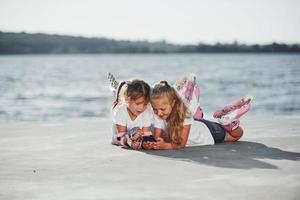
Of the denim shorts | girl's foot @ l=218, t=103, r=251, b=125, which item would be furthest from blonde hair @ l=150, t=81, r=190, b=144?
girl's foot @ l=218, t=103, r=251, b=125

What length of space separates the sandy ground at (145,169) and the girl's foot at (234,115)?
294 millimetres

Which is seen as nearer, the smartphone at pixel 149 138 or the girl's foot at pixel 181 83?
the smartphone at pixel 149 138

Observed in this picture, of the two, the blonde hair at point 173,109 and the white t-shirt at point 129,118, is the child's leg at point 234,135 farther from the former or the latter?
the white t-shirt at point 129,118

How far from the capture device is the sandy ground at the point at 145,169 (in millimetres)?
3721

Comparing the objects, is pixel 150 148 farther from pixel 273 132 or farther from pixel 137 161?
pixel 273 132

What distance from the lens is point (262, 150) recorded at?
5.38 m

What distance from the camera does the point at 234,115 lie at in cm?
614

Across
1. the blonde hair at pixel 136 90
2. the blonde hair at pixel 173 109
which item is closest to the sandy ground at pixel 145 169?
the blonde hair at pixel 173 109

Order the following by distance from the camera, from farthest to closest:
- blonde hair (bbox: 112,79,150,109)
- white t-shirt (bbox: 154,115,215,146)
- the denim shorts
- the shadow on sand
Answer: the denim shorts < white t-shirt (bbox: 154,115,215,146) < blonde hair (bbox: 112,79,150,109) < the shadow on sand

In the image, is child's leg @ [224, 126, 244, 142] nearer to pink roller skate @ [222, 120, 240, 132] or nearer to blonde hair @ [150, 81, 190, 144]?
pink roller skate @ [222, 120, 240, 132]

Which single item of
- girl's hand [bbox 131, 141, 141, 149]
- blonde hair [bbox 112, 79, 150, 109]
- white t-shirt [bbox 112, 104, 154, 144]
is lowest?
girl's hand [bbox 131, 141, 141, 149]

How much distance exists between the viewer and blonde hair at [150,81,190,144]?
5.34m

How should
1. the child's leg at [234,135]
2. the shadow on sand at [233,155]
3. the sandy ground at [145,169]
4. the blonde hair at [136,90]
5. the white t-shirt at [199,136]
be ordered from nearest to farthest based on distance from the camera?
the sandy ground at [145,169]
the shadow on sand at [233,155]
the blonde hair at [136,90]
the white t-shirt at [199,136]
the child's leg at [234,135]

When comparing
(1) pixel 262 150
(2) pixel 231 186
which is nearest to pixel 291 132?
(1) pixel 262 150
